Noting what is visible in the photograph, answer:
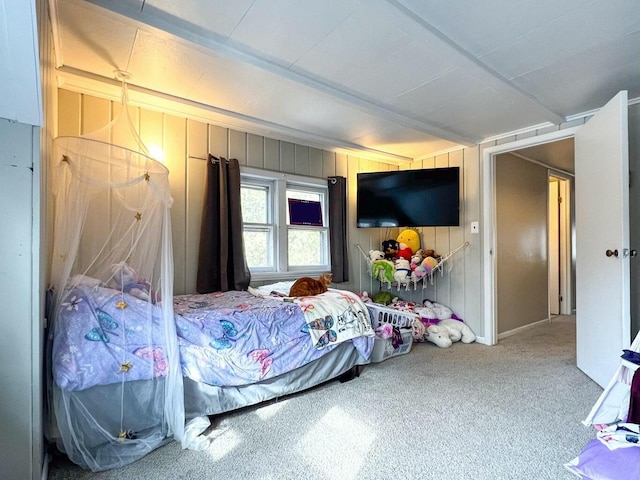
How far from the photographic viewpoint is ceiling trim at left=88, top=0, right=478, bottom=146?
5.50 feet

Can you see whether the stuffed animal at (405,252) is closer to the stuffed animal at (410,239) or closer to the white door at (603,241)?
the stuffed animal at (410,239)

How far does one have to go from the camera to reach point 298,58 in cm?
209

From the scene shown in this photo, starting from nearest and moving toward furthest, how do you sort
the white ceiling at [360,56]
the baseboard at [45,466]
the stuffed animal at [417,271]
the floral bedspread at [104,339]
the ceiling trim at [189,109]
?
the baseboard at [45,466]
the floral bedspread at [104,339]
the white ceiling at [360,56]
the ceiling trim at [189,109]
the stuffed animal at [417,271]

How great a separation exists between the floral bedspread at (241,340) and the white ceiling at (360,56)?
5.15 feet

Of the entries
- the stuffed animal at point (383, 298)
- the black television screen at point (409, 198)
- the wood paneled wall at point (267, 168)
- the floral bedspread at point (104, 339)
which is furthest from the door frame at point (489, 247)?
the floral bedspread at point (104, 339)

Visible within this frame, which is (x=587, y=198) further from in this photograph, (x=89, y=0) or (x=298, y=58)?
(x=89, y=0)

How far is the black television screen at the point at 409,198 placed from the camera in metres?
3.67

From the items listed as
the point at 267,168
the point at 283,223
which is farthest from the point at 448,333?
the point at 267,168

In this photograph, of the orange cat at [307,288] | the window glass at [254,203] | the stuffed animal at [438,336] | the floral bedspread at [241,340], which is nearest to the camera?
the floral bedspread at [241,340]

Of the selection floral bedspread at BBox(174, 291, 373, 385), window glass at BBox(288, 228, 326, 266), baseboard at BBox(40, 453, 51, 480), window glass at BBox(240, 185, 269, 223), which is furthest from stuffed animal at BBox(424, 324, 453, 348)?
baseboard at BBox(40, 453, 51, 480)

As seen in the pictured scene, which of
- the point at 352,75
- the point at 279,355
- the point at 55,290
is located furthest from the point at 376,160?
the point at 55,290

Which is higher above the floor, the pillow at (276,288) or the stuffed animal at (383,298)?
Answer: the pillow at (276,288)

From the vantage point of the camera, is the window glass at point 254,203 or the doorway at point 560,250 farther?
the doorway at point 560,250

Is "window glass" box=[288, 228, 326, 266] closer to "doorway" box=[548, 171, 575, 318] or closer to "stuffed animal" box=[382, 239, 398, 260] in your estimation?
"stuffed animal" box=[382, 239, 398, 260]
